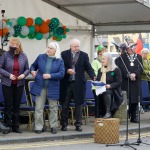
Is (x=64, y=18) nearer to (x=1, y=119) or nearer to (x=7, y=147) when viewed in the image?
(x=1, y=119)

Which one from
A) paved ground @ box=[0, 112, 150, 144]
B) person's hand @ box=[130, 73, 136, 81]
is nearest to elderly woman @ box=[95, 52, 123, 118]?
paved ground @ box=[0, 112, 150, 144]

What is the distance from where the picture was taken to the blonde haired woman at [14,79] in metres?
9.63

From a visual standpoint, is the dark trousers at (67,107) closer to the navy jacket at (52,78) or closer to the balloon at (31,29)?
the navy jacket at (52,78)

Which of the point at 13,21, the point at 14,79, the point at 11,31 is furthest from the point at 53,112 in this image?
the point at 13,21

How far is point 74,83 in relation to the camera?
1023 cm

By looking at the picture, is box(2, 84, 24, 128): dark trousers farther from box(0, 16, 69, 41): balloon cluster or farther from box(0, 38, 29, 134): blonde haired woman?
box(0, 16, 69, 41): balloon cluster

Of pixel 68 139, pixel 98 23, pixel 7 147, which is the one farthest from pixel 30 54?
pixel 7 147

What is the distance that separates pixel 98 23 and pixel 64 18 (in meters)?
1.26

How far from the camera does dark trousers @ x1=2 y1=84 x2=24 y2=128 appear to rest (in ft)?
31.6

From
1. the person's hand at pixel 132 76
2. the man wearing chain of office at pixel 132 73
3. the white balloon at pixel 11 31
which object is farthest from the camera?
the white balloon at pixel 11 31

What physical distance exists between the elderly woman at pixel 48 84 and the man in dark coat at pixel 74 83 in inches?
14.8

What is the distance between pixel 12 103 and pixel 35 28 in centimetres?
354

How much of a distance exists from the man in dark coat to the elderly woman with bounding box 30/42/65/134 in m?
0.37

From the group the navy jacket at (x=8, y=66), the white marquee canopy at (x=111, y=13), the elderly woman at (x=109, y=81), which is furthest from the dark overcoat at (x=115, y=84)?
the white marquee canopy at (x=111, y=13)
